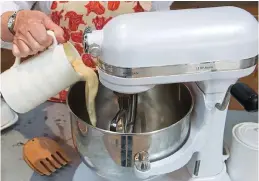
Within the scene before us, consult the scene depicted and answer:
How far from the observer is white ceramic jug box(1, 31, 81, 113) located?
59 centimetres

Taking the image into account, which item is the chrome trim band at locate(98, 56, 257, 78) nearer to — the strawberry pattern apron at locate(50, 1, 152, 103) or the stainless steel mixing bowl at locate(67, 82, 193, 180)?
the stainless steel mixing bowl at locate(67, 82, 193, 180)

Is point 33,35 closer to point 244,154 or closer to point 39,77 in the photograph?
point 39,77

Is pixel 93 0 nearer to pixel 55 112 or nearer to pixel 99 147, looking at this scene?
pixel 55 112

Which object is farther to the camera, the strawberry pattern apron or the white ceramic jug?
the strawberry pattern apron

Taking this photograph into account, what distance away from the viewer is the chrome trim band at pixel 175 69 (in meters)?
Answer: 0.49

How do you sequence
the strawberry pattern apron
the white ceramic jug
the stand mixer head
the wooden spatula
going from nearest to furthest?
the stand mixer head, the white ceramic jug, the wooden spatula, the strawberry pattern apron

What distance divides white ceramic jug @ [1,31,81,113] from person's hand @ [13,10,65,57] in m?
0.01

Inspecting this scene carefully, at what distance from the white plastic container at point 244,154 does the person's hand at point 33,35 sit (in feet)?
1.10

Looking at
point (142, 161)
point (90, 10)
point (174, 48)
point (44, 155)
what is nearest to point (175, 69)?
point (174, 48)

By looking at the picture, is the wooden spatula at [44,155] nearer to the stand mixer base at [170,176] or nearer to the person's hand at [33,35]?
the stand mixer base at [170,176]

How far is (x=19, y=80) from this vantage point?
24.0 inches

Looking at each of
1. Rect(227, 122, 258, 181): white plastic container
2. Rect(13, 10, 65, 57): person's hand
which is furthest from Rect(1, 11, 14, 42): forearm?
Rect(227, 122, 258, 181): white plastic container

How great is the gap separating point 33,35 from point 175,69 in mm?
242

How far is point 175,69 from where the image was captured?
50 centimetres
